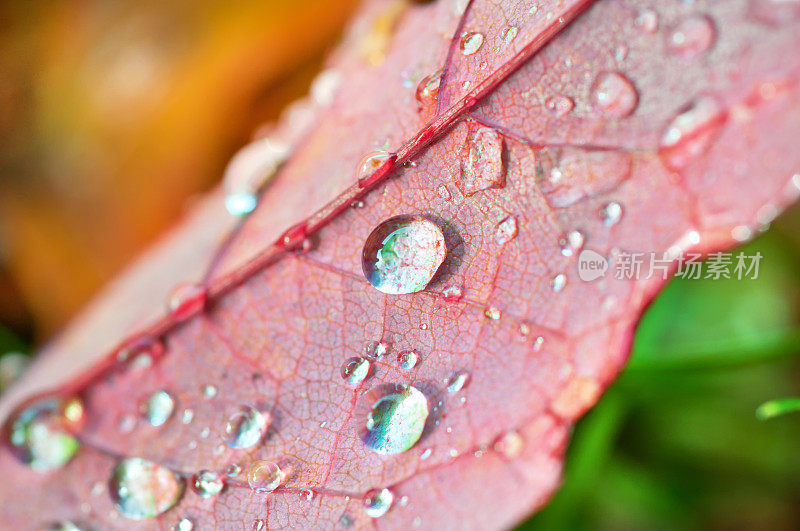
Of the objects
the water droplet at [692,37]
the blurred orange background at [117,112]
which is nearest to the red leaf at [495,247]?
the water droplet at [692,37]

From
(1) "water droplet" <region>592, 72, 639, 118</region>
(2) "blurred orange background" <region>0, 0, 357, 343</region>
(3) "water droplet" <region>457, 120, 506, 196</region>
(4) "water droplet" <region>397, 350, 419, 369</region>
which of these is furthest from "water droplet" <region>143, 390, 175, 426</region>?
(2) "blurred orange background" <region>0, 0, 357, 343</region>

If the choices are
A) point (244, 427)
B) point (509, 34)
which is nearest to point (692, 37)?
point (509, 34)

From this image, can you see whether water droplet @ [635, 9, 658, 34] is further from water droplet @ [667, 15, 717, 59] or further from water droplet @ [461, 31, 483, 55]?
water droplet @ [461, 31, 483, 55]

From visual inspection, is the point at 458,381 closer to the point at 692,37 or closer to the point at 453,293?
the point at 453,293

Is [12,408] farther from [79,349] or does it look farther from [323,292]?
[323,292]

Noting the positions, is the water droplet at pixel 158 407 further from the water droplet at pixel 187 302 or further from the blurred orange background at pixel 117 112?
the blurred orange background at pixel 117 112

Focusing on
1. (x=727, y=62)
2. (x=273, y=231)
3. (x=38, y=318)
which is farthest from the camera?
(x=38, y=318)

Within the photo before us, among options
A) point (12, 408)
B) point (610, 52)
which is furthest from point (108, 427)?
point (610, 52)
